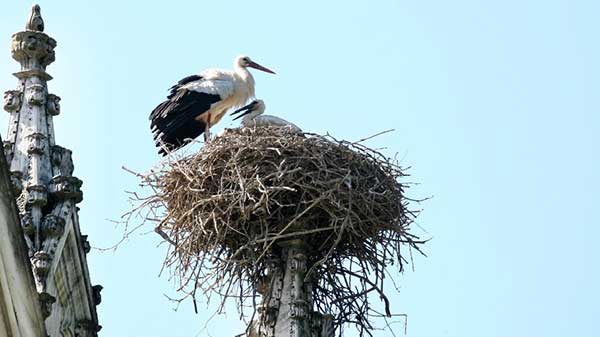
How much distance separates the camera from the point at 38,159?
16.0m

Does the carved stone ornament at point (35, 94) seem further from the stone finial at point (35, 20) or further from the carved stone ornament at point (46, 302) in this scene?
the carved stone ornament at point (46, 302)

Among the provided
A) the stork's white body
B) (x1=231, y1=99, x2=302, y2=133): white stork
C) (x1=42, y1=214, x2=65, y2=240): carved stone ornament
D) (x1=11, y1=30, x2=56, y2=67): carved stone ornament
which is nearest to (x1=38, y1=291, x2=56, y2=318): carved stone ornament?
(x1=42, y1=214, x2=65, y2=240): carved stone ornament

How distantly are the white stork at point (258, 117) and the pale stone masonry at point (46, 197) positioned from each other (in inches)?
95.2

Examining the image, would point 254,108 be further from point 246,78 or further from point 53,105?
point 53,105

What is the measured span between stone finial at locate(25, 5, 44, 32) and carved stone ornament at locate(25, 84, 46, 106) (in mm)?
635

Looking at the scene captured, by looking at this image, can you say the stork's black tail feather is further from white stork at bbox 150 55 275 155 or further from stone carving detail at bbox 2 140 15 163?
stone carving detail at bbox 2 140 15 163

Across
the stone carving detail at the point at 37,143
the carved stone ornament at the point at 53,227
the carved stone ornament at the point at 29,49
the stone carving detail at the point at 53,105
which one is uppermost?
the carved stone ornament at the point at 29,49

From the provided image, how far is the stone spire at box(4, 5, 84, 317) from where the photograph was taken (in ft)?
50.5

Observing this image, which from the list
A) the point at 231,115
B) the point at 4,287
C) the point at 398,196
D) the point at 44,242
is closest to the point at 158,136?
the point at 231,115

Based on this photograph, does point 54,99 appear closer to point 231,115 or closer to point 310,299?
point 310,299

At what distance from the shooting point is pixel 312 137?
1803 cm

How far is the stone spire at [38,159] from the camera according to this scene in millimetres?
15398

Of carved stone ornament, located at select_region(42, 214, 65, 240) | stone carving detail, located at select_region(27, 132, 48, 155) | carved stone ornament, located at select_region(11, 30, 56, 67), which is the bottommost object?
carved stone ornament, located at select_region(42, 214, 65, 240)

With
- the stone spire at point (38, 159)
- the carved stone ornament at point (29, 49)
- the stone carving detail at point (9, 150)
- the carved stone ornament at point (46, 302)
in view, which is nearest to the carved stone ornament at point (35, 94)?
the stone spire at point (38, 159)
